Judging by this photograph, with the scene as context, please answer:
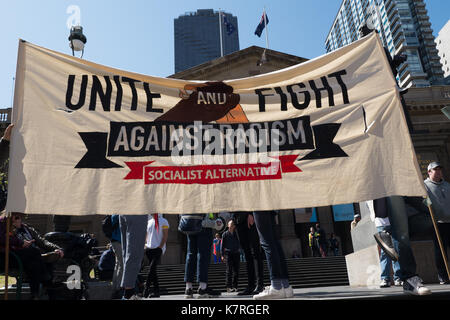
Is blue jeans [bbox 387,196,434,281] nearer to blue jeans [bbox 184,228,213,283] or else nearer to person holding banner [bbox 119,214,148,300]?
blue jeans [bbox 184,228,213,283]

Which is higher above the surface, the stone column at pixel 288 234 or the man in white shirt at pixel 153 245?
the stone column at pixel 288 234

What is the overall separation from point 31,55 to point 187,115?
6.22 feet

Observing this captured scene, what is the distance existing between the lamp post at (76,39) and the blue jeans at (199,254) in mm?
10648

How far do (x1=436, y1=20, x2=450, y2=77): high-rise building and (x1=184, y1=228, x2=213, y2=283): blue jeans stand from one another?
110654 mm

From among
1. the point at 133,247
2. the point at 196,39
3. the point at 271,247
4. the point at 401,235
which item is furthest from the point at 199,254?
the point at 196,39

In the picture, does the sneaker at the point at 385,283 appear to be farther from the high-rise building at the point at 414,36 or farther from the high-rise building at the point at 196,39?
the high-rise building at the point at 196,39

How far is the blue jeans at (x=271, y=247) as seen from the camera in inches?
145

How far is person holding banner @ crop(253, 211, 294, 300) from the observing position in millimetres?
3588

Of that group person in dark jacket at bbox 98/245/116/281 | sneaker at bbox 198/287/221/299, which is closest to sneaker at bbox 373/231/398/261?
sneaker at bbox 198/287/221/299

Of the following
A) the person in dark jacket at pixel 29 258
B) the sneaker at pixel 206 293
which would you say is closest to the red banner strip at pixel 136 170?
the person in dark jacket at pixel 29 258

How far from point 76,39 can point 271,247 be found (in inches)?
485

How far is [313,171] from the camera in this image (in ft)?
12.2
